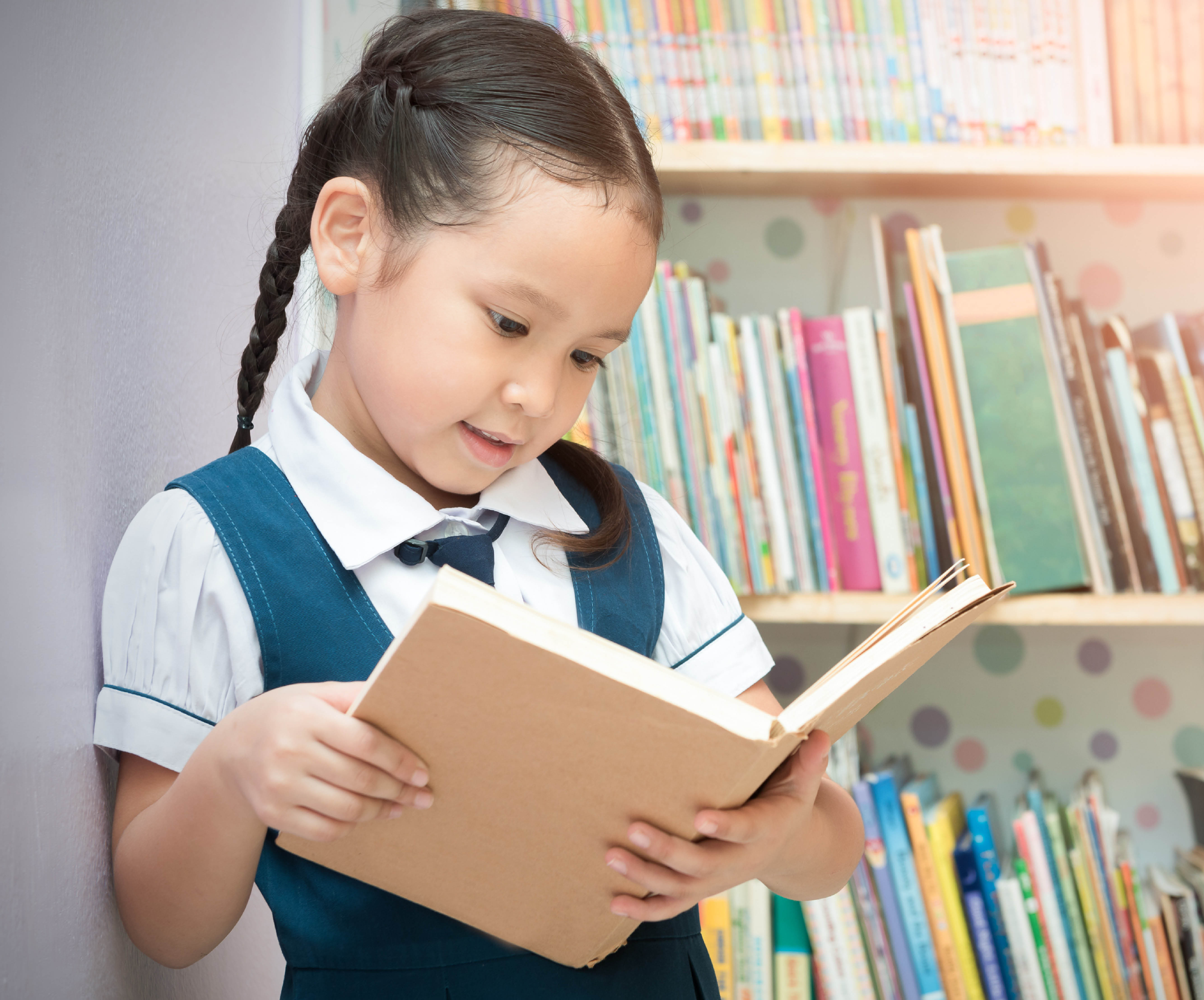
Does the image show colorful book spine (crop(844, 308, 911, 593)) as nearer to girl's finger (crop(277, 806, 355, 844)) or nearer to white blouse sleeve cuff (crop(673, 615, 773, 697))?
white blouse sleeve cuff (crop(673, 615, 773, 697))

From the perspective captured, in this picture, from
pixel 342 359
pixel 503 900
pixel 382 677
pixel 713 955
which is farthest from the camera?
pixel 713 955

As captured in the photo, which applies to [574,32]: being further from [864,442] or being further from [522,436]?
[522,436]

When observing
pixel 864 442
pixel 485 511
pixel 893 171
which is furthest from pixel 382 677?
pixel 893 171

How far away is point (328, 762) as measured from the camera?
390 millimetres

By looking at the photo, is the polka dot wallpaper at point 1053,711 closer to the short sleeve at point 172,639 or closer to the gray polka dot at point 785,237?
the gray polka dot at point 785,237

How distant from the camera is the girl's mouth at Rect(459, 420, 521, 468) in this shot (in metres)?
0.58

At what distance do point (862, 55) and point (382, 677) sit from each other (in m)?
1.04

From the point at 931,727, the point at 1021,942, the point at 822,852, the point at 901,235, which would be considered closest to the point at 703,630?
the point at 822,852

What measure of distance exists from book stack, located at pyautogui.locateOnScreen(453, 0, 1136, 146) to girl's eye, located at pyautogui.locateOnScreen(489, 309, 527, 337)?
0.67 meters

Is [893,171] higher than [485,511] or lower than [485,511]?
higher

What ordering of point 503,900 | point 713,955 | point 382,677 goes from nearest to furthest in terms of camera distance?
1. point 382,677
2. point 503,900
3. point 713,955

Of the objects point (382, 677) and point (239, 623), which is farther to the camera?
point (239, 623)

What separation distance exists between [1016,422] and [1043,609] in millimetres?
208

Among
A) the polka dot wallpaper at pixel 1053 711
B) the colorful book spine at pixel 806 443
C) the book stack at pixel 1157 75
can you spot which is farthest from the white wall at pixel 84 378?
the book stack at pixel 1157 75
